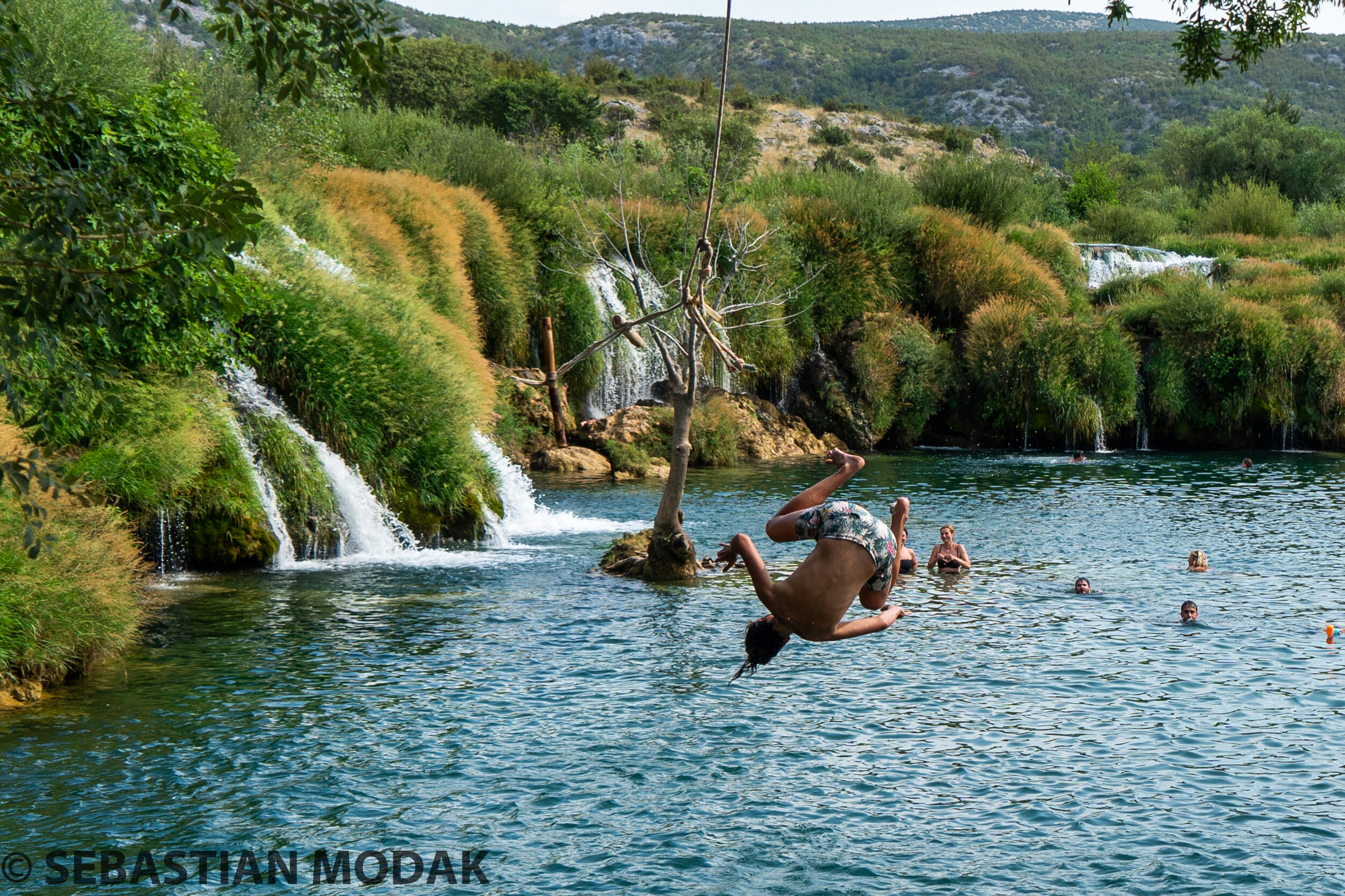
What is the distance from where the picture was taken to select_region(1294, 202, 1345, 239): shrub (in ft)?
170

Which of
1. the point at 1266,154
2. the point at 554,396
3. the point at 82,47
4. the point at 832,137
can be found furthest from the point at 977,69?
the point at 82,47

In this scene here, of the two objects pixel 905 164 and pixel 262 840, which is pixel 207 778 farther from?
pixel 905 164

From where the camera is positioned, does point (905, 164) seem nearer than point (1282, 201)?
No

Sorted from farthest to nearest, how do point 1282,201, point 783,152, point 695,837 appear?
point 783,152, point 1282,201, point 695,837

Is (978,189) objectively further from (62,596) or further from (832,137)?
(832,137)

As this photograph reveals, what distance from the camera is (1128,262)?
46.1 meters

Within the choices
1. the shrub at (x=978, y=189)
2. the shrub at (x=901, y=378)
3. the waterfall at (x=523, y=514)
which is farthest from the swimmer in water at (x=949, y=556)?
the shrub at (x=978, y=189)

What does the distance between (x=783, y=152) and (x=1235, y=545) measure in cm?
6645

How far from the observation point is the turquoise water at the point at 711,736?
841cm

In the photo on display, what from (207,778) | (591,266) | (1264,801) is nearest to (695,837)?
(207,778)

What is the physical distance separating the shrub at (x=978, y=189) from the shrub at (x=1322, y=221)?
16.8m

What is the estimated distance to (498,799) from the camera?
30.4ft

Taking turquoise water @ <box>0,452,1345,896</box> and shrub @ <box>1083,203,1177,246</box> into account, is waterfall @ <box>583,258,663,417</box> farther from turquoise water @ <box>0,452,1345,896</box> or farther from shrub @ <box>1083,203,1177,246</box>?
shrub @ <box>1083,203,1177,246</box>

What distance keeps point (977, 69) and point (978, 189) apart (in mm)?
97212
